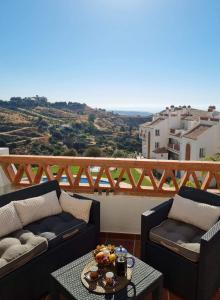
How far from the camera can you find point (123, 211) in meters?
3.51

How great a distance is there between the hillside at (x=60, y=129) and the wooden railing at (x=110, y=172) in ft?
25.7

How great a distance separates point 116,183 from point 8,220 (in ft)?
5.11

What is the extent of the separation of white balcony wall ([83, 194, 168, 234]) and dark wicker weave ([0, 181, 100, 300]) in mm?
681

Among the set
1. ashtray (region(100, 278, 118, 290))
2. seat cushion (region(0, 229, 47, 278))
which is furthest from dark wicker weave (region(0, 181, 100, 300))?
ashtray (region(100, 278, 118, 290))

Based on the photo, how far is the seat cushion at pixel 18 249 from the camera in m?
1.96

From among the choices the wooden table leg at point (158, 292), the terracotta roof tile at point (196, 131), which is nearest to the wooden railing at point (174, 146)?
the terracotta roof tile at point (196, 131)

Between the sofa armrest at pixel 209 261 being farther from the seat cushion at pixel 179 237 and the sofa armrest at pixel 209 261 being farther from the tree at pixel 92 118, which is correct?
the tree at pixel 92 118

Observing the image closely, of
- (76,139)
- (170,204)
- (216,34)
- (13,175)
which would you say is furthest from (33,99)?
(170,204)

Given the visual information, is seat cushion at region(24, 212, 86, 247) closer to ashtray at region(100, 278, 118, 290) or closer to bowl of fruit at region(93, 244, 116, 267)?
bowl of fruit at region(93, 244, 116, 267)

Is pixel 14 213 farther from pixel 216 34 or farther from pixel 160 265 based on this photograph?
pixel 216 34

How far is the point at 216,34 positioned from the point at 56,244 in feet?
22.9

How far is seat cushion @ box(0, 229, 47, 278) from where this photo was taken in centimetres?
196

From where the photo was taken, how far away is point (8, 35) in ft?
24.7

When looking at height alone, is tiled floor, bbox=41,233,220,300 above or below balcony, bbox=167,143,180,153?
above
